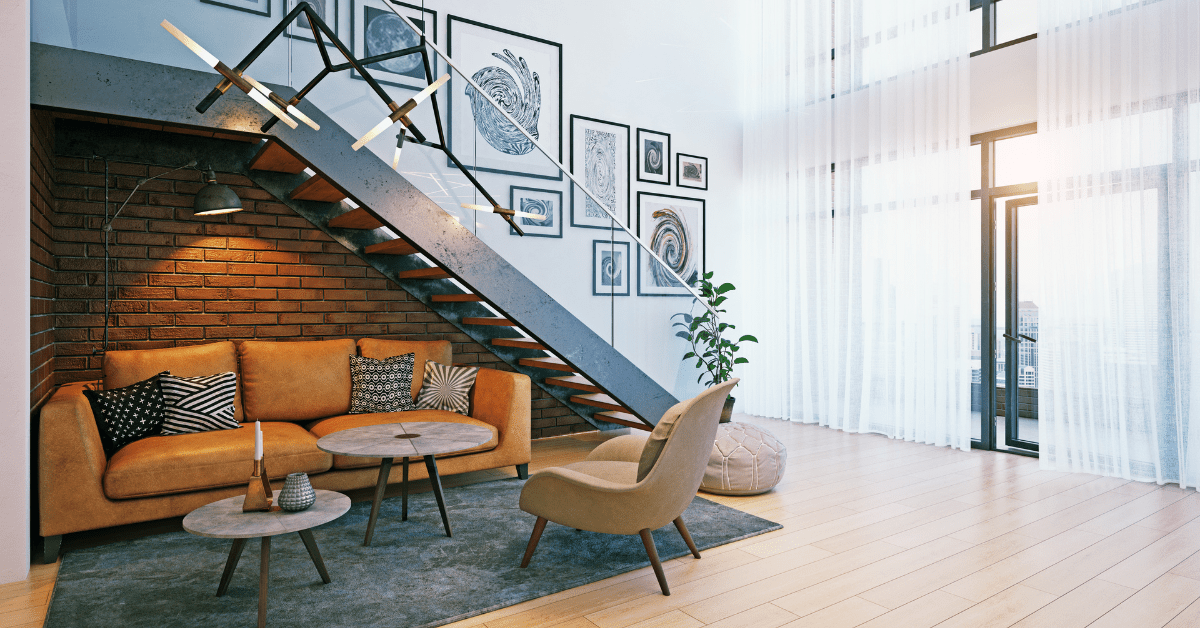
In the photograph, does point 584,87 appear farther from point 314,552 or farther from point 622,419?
point 314,552

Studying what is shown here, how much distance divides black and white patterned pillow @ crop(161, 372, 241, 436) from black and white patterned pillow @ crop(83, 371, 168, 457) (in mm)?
64

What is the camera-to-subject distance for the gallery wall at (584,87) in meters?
3.45

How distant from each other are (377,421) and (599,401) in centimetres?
184

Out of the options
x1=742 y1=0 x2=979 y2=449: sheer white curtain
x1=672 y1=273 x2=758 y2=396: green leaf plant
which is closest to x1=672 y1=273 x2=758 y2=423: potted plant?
x1=672 y1=273 x2=758 y2=396: green leaf plant

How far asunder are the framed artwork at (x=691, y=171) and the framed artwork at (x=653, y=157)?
0.13 m

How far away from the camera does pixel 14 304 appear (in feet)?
9.73

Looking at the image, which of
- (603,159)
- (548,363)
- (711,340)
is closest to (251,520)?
(548,363)

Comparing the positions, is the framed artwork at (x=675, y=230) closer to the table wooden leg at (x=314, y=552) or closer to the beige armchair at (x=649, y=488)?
the beige armchair at (x=649, y=488)

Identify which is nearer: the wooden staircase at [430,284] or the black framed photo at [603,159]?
the wooden staircase at [430,284]

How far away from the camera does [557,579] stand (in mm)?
2932

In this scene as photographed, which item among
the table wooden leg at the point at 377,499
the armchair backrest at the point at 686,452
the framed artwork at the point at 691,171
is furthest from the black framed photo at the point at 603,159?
the armchair backrest at the point at 686,452

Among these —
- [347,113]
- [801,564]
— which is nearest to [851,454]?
[801,564]

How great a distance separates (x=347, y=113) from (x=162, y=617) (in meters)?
2.69

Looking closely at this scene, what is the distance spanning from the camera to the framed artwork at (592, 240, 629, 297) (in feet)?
15.9
